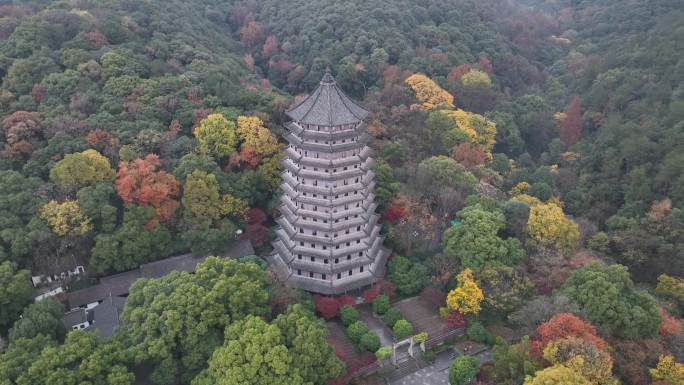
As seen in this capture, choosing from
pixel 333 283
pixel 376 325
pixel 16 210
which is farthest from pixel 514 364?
pixel 16 210

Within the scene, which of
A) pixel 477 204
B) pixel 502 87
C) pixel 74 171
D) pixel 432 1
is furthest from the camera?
pixel 432 1

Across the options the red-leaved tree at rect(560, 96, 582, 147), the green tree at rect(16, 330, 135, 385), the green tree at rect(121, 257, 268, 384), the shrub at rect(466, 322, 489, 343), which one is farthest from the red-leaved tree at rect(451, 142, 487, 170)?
the green tree at rect(16, 330, 135, 385)

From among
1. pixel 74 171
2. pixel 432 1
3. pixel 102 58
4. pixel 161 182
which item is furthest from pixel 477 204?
pixel 432 1

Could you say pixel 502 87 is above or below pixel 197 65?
below

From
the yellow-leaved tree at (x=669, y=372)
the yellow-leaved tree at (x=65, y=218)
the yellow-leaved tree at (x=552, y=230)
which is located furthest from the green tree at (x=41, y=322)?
the yellow-leaved tree at (x=669, y=372)

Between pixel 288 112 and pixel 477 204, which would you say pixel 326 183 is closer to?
pixel 288 112

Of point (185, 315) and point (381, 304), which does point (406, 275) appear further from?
point (185, 315)

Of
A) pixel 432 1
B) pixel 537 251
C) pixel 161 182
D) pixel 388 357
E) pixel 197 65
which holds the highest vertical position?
pixel 432 1
